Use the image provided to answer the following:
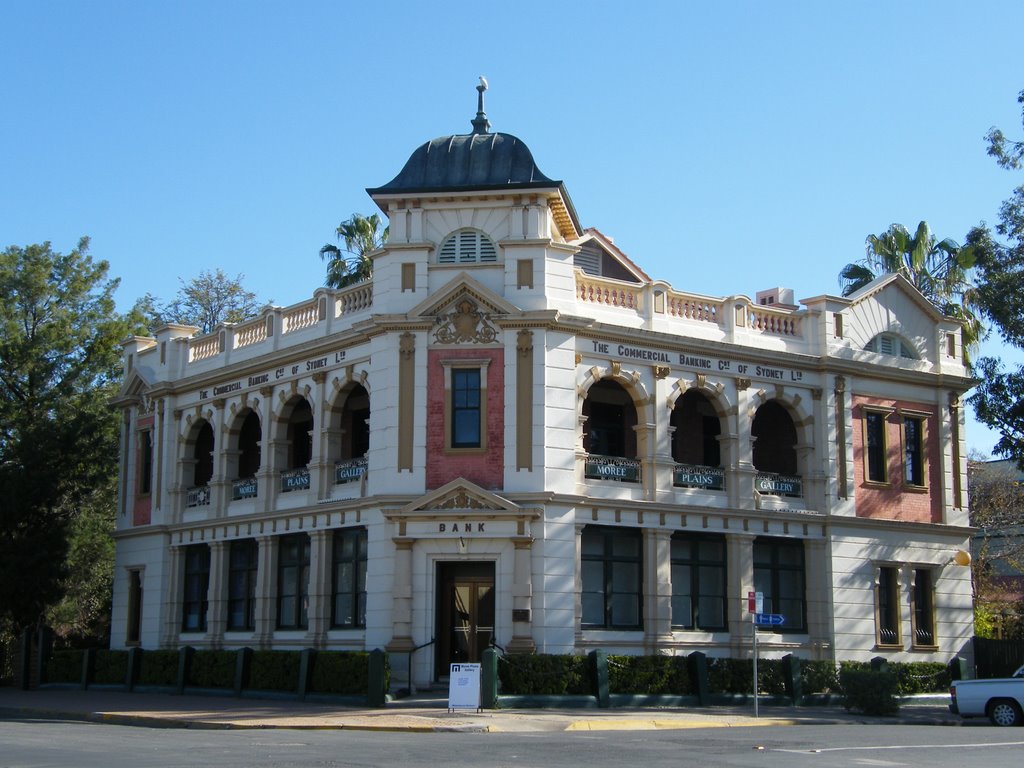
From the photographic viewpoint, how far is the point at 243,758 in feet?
56.6

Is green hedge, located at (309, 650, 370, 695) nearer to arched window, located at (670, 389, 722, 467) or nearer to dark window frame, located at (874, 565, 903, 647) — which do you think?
arched window, located at (670, 389, 722, 467)

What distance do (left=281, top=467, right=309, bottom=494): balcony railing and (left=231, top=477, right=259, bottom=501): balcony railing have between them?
991 mm

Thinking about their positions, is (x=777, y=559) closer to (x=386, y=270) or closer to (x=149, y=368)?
(x=386, y=270)

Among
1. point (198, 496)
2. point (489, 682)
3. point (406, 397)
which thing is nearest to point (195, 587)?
point (198, 496)

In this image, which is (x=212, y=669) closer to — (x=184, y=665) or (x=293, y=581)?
(x=184, y=665)

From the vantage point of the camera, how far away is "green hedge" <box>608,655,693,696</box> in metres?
29.4

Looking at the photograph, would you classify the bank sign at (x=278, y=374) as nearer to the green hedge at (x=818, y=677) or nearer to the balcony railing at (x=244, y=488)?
the balcony railing at (x=244, y=488)

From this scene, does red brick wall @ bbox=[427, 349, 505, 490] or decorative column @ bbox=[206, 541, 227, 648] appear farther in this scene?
decorative column @ bbox=[206, 541, 227, 648]

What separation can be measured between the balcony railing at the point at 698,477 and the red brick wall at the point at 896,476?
13.7 feet

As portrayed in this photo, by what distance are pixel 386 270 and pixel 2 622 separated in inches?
831

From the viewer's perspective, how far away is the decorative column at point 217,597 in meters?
35.9

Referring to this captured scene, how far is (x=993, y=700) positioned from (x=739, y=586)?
7.93 m

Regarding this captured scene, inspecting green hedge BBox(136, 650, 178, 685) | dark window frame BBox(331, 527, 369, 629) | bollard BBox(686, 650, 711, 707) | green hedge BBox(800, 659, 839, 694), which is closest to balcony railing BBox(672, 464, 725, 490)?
bollard BBox(686, 650, 711, 707)

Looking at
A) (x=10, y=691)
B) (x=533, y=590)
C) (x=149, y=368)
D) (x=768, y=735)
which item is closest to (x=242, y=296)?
(x=149, y=368)
